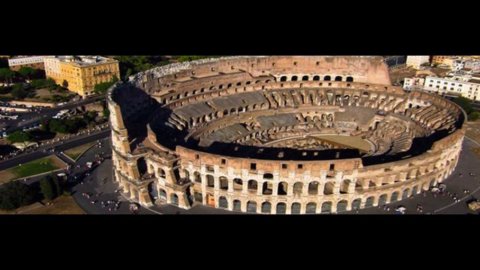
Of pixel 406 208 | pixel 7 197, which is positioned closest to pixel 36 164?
pixel 7 197

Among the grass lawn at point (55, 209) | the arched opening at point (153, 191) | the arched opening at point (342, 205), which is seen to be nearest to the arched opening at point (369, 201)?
the arched opening at point (342, 205)

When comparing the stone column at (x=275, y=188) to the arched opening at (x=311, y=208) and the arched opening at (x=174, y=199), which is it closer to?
the arched opening at (x=311, y=208)

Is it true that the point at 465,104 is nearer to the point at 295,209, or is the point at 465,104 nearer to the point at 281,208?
the point at 295,209

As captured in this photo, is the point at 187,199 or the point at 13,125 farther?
the point at 13,125

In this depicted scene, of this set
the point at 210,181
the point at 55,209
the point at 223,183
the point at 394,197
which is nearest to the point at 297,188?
the point at 223,183
